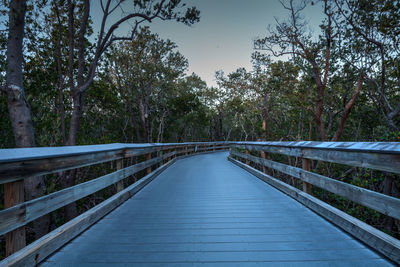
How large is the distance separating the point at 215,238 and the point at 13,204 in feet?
6.49

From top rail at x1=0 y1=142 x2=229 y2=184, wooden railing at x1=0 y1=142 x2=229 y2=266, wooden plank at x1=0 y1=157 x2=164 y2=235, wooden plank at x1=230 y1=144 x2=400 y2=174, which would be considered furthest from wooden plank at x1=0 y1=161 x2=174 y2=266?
wooden plank at x1=230 y1=144 x2=400 y2=174

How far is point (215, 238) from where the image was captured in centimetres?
257

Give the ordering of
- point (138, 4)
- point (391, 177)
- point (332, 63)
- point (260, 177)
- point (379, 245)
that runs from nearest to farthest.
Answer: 1. point (379, 245)
2. point (260, 177)
3. point (391, 177)
4. point (138, 4)
5. point (332, 63)

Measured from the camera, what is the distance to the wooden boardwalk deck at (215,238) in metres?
2.12

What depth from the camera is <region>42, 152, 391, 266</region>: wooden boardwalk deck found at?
212 cm

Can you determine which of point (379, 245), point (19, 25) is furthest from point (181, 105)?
point (379, 245)

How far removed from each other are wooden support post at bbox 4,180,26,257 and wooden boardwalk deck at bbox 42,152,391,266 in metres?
0.34

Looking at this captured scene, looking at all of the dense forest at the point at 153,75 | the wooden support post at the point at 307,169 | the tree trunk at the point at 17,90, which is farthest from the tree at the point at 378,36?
the tree trunk at the point at 17,90

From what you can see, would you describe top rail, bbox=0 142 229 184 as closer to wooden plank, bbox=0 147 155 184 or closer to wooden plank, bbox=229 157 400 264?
wooden plank, bbox=0 147 155 184

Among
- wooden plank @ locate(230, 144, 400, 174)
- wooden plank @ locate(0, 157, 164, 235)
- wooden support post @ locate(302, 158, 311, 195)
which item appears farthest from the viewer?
wooden support post @ locate(302, 158, 311, 195)

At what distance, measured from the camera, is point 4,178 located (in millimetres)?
1778

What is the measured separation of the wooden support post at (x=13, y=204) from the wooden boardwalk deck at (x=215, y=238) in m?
0.34

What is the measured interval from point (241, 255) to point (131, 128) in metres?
27.9

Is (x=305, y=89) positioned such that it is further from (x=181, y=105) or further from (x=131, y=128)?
(x=131, y=128)
